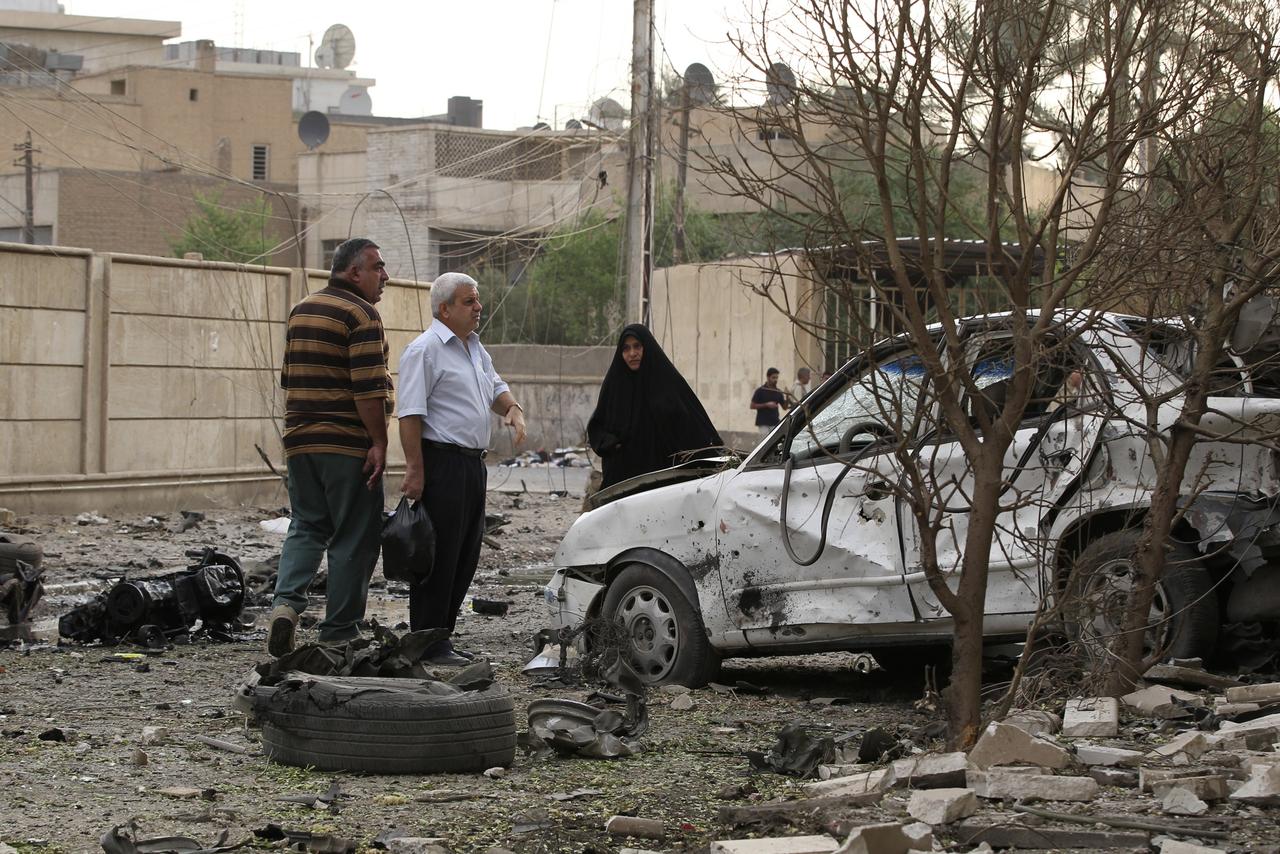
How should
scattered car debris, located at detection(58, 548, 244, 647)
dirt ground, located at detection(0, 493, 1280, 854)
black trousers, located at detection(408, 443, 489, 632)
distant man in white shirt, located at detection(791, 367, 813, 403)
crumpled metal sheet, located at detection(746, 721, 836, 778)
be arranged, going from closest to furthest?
dirt ground, located at detection(0, 493, 1280, 854) < crumpled metal sheet, located at detection(746, 721, 836, 778) < distant man in white shirt, located at detection(791, 367, 813, 403) < black trousers, located at detection(408, 443, 489, 632) < scattered car debris, located at detection(58, 548, 244, 647)

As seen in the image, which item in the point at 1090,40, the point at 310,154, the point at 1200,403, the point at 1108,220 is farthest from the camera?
the point at 310,154

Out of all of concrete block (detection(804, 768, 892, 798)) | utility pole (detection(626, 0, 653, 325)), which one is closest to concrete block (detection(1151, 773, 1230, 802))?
concrete block (detection(804, 768, 892, 798))

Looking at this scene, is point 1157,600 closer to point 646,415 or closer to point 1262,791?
point 1262,791

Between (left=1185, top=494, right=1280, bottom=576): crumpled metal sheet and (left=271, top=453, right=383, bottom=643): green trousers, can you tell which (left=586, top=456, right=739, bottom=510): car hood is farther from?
(left=1185, top=494, right=1280, bottom=576): crumpled metal sheet

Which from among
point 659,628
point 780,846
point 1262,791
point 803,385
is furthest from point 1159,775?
point 803,385

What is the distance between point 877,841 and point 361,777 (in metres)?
2.15

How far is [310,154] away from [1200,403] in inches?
2280

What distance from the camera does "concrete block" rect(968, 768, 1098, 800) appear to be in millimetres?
4637

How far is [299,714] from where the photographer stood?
5617mm

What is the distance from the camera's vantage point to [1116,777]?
4922mm

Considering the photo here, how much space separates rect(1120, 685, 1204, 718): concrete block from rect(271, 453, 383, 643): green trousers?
11.8 ft

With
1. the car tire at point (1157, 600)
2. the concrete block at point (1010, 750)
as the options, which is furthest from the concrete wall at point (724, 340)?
the concrete block at point (1010, 750)

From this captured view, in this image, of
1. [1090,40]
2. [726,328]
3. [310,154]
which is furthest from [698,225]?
[1090,40]

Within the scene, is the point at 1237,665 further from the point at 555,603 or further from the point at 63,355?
the point at 63,355
